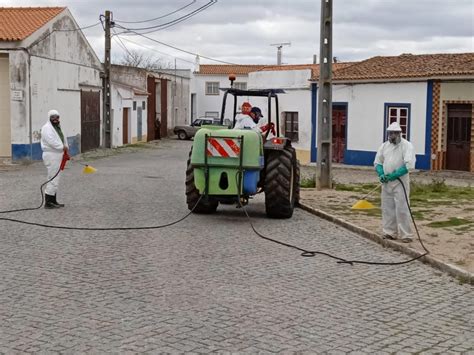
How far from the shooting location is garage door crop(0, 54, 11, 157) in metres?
26.2

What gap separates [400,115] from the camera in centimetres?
2948

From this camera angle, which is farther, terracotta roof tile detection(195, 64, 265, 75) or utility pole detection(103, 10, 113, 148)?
terracotta roof tile detection(195, 64, 265, 75)

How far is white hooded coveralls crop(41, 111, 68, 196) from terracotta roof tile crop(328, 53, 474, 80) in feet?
56.5

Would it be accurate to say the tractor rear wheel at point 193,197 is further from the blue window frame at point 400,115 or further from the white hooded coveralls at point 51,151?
the blue window frame at point 400,115

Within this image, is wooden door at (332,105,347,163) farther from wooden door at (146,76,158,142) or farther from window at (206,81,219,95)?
window at (206,81,219,95)

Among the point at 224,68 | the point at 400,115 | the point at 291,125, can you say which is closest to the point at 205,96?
the point at 224,68

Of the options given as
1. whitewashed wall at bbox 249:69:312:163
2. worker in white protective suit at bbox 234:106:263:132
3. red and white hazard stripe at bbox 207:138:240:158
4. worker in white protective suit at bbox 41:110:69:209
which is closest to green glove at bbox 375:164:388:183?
red and white hazard stripe at bbox 207:138:240:158

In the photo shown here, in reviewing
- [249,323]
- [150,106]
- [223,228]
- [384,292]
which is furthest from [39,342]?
[150,106]

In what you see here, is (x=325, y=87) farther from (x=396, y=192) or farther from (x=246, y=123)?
(x=396, y=192)

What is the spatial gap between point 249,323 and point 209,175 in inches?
248

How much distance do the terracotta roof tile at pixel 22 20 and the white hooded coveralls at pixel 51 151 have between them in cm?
1306

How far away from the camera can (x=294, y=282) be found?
8.18 metres

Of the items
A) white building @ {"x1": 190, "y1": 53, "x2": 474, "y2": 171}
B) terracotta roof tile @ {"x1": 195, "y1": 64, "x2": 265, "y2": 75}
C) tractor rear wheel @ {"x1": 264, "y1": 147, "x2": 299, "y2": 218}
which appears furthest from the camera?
terracotta roof tile @ {"x1": 195, "y1": 64, "x2": 265, "y2": 75}

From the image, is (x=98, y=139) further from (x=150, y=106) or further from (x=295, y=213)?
(x=295, y=213)
